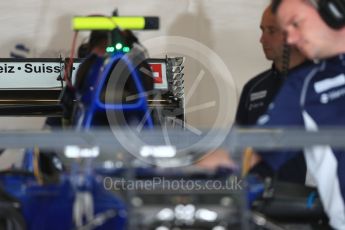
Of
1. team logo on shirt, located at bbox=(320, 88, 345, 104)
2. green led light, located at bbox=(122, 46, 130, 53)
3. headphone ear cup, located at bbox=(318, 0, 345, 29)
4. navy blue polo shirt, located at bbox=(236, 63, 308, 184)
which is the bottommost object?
navy blue polo shirt, located at bbox=(236, 63, 308, 184)

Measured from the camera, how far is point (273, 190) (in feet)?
4.19

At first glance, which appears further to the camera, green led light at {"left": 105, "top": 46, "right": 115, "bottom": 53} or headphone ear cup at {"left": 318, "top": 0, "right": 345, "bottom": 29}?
green led light at {"left": 105, "top": 46, "right": 115, "bottom": 53}

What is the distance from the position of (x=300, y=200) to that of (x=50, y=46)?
200 cm

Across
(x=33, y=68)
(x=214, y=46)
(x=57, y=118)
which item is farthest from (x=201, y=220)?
(x=214, y=46)

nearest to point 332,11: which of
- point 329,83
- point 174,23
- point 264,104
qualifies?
point 329,83

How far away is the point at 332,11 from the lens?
119cm

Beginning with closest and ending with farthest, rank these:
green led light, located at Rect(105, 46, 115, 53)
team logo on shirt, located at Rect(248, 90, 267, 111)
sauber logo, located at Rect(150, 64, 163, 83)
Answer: green led light, located at Rect(105, 46, 115, 53), team logo on shirt, located at Rect(248, 90, 267, 111), sauber logo, located at Rect(150, 64, 163, 83)

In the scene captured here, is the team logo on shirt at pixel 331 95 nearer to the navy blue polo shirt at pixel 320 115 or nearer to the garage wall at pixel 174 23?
the navy blue polo shirt at pixel 320 115

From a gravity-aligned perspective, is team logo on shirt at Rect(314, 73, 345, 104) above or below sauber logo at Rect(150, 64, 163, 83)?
above

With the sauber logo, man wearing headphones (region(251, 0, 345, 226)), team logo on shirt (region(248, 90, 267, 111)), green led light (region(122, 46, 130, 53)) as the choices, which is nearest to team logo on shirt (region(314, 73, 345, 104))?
man wearing headphones (region(251, 0, 345, 226))

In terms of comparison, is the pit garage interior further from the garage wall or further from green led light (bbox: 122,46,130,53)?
the garage wall

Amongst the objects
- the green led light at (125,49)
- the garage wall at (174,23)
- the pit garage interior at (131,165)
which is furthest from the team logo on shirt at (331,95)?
the garage wall at (174,23)

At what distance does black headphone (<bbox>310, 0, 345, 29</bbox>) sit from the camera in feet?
3.89

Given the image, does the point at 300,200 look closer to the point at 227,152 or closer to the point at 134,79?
the point at 227,152
